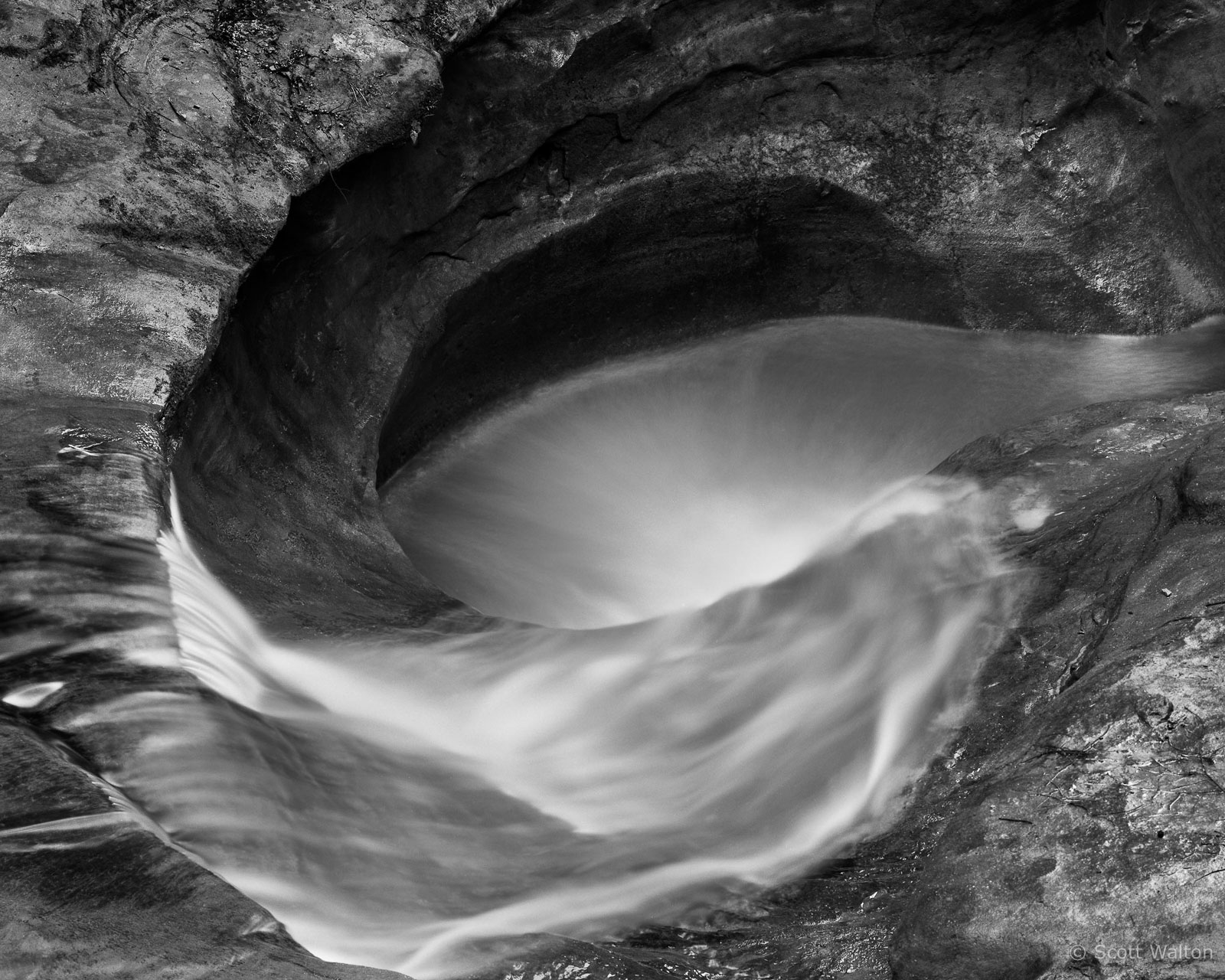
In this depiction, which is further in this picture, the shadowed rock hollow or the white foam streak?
the white foam streak

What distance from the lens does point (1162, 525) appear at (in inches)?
139

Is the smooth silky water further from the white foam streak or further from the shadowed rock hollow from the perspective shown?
the shadowed rock hollow

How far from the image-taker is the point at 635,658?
4.18 metres

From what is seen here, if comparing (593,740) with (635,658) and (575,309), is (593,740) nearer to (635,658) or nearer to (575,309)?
(635,658)

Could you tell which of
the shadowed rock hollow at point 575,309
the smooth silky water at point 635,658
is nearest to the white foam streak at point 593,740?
the smooth silky water at point 635,658

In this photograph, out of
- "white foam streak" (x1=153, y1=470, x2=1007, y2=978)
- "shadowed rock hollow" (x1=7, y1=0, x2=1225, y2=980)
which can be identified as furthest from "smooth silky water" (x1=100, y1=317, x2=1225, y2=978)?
"shadowed rock hollow" (x1=7, y1=0, x2=1225, y2=980)

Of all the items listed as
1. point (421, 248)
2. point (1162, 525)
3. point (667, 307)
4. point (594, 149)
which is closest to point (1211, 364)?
point (1162, 525)

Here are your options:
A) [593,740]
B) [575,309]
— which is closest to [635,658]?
[593,740]

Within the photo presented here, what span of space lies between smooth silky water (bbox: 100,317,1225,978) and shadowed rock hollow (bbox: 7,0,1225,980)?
0.43 ft

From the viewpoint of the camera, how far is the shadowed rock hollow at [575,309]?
257 cm

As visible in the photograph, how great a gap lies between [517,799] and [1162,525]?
197 cm

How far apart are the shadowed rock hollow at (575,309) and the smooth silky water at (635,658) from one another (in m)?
0.13

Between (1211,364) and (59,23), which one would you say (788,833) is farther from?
(59,23)

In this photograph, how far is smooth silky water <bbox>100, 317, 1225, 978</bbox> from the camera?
10.2 feet
